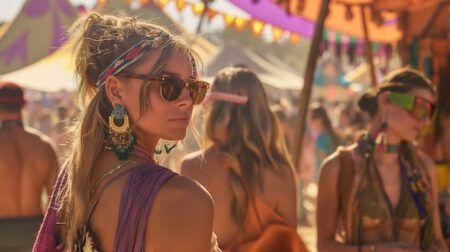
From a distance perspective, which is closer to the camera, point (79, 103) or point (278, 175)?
point (79, 103)

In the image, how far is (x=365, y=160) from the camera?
3.12 m

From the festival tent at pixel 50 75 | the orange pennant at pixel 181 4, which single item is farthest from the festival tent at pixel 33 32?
the festival tent at pixel 50 75

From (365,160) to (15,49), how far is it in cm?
491

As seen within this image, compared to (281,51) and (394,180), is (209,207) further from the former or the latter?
(281,51)

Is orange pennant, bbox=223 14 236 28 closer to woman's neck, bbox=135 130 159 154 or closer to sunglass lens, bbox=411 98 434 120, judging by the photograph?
sunglass lens, bbox=411 98 434 120

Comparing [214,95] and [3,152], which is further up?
[214,95]

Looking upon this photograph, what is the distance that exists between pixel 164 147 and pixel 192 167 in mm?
1300

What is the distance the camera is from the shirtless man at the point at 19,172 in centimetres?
459

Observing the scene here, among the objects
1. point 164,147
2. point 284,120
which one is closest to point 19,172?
point 164,147

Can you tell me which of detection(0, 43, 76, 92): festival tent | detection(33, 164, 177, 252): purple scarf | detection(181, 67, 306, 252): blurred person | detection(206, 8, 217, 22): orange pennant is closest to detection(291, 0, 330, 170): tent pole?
detection(181, 67, 306, 252): blurred person

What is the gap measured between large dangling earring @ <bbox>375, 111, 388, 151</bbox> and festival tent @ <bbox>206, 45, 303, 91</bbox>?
34.2 ft

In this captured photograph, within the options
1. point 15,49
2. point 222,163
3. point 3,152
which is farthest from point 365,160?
point 15,49

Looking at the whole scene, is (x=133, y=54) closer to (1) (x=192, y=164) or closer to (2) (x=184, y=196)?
(2) (x=184, y=196)

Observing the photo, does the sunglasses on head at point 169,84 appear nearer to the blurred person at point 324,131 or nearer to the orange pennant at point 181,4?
the orange pennant at point 181,4
